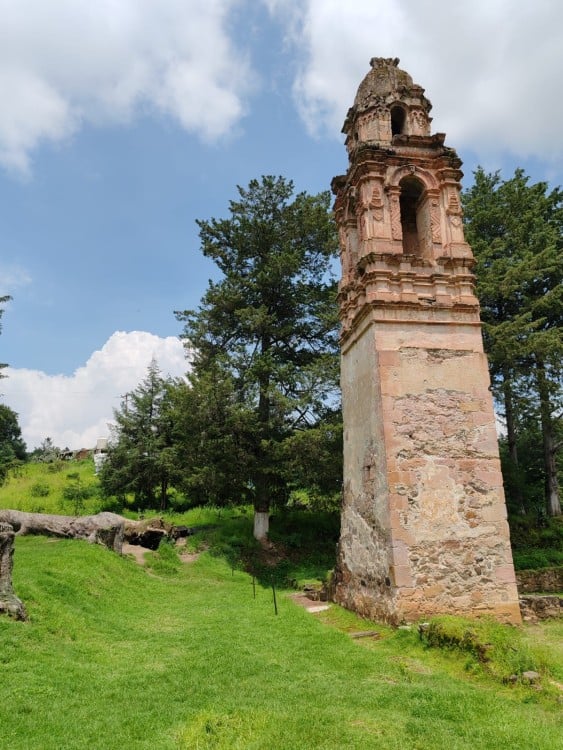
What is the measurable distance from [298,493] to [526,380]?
1009cm

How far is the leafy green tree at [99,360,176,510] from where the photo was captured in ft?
77.9

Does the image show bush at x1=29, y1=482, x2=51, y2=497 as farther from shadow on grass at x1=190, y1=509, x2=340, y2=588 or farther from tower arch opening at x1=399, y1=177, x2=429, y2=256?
tower arch opening at x1=399, y1=177, x2=429, y2=256

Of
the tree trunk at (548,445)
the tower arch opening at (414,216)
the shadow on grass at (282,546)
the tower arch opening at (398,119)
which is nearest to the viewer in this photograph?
the tower arch opening at (414,216)

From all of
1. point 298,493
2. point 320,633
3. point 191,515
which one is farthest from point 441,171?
point 191,515

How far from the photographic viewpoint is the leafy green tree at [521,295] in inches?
714

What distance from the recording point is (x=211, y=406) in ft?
58.1

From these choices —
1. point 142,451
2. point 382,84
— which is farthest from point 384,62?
point 142,451

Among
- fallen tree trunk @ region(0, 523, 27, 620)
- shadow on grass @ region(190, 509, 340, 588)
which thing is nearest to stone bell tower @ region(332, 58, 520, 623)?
fallen tree trunk @ region(0, 523, 27, 620)

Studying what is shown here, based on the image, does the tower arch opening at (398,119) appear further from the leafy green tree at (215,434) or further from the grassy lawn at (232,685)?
the grassy lawn at (232,685)

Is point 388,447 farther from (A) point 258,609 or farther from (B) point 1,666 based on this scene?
(B) point 1,666

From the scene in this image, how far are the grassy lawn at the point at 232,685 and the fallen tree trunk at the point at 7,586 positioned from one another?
245 mm

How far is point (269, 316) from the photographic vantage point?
1941 cm

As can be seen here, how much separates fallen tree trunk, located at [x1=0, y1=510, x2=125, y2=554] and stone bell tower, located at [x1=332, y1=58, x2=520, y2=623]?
20.4 ft

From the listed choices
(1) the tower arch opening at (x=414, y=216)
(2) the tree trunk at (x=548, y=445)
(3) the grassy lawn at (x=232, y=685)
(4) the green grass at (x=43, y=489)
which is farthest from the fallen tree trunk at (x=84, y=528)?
(2) the tree trunk at (x=548, y=445)
